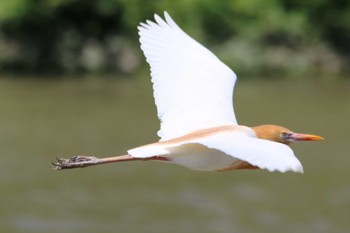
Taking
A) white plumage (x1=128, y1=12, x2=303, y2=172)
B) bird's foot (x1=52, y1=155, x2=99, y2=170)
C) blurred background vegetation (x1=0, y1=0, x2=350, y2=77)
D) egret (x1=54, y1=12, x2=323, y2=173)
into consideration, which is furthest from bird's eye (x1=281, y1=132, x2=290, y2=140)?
blurred background vegetation (x1=0, y1=0, x2=350, y2=77)

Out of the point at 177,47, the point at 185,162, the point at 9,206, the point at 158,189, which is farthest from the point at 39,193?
the point at 185,162

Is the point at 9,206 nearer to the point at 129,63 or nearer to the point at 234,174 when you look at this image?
the point at 234,174

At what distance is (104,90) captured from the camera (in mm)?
18438

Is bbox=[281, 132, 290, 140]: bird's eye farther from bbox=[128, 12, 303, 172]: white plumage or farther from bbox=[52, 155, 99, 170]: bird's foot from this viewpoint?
bbox=[52, 155, 99, 170]: bird's foot

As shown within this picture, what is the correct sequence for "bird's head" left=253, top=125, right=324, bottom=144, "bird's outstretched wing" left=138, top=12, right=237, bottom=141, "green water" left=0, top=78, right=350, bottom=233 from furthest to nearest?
"green water" left=0, top=78, right=350, bottom=233, "bird's outstretched wing" left=138, top=12, right=237, bottom=141, "bird's head" left=253, top=125, right=324, bottom=144

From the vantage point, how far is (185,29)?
20188mm

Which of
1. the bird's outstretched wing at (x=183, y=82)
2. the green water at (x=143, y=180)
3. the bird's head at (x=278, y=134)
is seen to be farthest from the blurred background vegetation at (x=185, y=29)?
the bird's head at (x=278, y=134)

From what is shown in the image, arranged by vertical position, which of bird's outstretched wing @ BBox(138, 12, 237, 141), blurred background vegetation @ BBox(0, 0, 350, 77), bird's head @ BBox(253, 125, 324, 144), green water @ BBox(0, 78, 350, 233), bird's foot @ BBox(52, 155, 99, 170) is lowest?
bird's foot @ BBox(52, 155, 99, 170)

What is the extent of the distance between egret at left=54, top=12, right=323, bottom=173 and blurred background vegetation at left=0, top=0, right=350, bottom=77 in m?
13.5

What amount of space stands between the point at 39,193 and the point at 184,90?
7513 millimetres

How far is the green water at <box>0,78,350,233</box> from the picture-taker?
11.9 m

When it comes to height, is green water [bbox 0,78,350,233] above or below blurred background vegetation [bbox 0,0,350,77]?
below

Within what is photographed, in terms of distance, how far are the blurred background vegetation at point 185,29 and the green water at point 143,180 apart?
2161mm

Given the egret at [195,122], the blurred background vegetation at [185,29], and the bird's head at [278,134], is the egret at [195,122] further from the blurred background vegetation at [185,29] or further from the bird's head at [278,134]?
the blurred background vegetation at [185,29]
